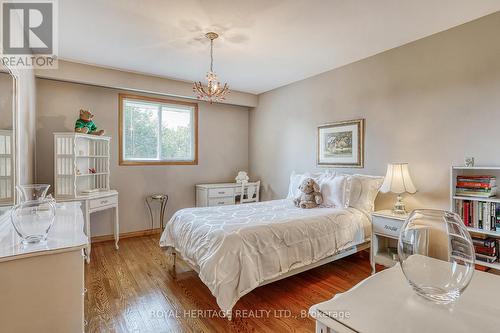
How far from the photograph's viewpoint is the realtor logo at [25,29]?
2.00m

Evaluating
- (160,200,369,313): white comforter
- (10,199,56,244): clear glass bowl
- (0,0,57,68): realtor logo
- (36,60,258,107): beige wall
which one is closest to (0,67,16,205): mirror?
(0,0,57,68): realtor logo

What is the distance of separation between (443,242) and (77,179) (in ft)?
13.7

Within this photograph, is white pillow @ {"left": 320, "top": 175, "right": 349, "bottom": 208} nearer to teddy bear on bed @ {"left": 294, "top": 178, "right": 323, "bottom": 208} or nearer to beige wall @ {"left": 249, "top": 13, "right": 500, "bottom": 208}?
teddy bear on bed @ {"left": 294, "top": 178, "right": 323, "bottom": 208}

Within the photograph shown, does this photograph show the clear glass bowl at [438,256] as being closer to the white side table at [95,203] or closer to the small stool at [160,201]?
the white side table at [95,203]

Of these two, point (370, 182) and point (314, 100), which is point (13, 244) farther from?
point (314, 100)

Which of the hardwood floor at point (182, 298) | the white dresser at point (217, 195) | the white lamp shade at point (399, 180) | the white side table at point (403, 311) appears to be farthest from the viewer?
the white dresser at point (217, 195)

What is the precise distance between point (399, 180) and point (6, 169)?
355cm

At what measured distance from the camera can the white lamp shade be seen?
111 inches

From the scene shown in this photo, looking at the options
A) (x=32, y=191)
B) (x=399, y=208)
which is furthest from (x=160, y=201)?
(x=399, y=208)

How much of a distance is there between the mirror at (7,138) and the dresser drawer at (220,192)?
114 inches

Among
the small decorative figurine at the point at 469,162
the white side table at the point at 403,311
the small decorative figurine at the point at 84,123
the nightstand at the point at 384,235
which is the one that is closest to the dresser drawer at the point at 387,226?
the nightstand at the point at 384,235

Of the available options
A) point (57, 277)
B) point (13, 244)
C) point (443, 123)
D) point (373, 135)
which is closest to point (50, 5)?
point (13, 244)

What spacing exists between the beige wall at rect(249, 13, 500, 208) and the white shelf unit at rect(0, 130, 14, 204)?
3.66 m

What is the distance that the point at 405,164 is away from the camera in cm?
293
